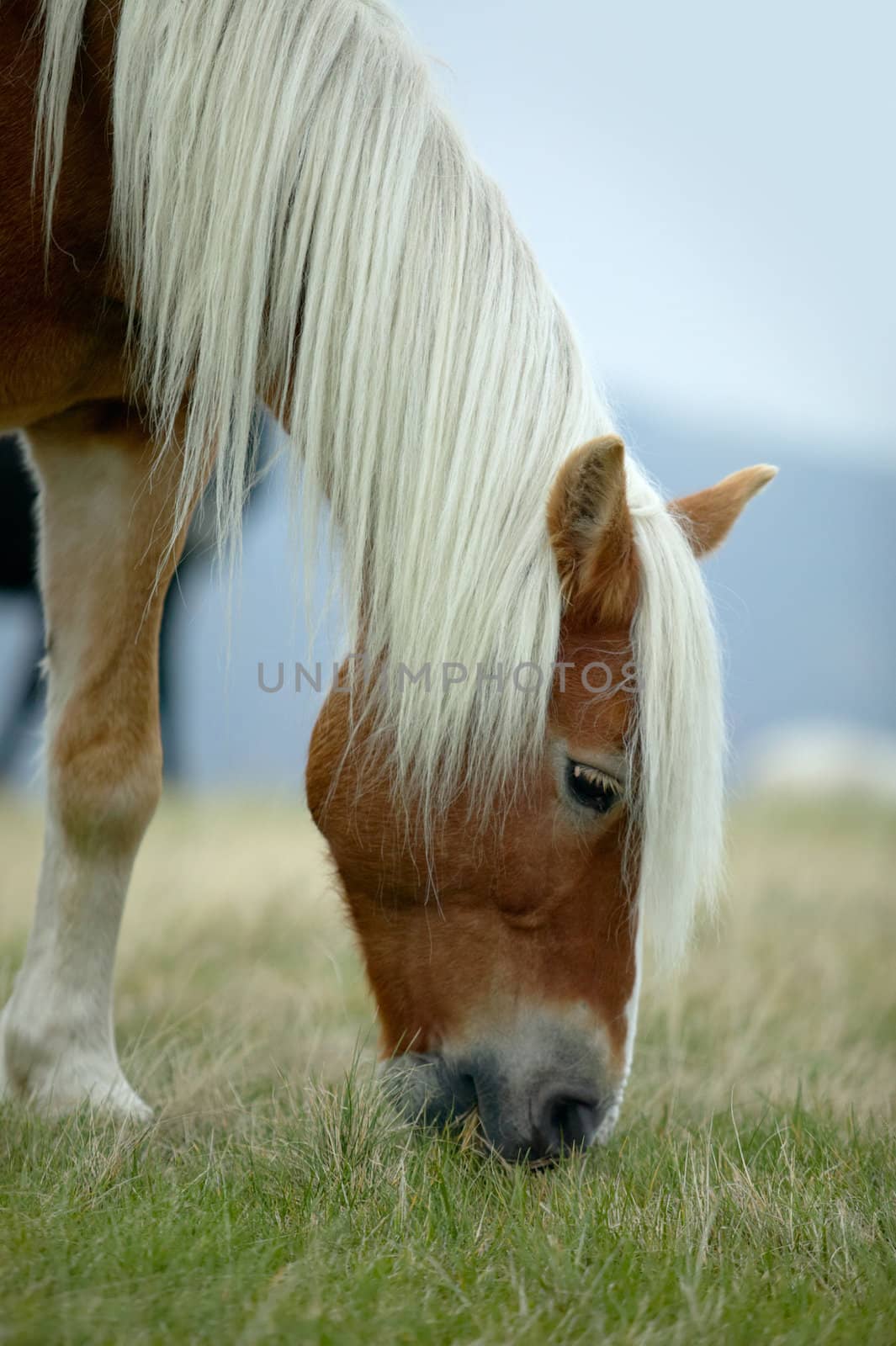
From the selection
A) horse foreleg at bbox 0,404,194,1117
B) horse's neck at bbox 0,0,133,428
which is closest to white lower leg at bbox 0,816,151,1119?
horse foreleg at bbox 0,404,194,1117

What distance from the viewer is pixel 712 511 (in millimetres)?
1999

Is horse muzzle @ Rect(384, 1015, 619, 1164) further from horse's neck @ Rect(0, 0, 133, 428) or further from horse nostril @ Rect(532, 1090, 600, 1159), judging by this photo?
horse's neck @ Rect(0, 0, 133, 428)

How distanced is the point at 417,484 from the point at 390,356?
0.71 feet

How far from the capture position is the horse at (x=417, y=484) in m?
1.74

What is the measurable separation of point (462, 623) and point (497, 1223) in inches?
31.8

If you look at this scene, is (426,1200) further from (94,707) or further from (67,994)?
(94,707)

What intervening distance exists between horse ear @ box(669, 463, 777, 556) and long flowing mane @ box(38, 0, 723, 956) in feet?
0.38

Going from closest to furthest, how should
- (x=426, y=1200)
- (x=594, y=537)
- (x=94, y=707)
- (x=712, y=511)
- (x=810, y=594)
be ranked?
(x=426, y=1200)
(x=594, y=537)
(x=712, y=511)
(x=94, y=707)
(x=810, y=594)

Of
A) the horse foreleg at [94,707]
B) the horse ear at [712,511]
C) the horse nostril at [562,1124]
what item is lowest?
the horse nostril at [562,1124]

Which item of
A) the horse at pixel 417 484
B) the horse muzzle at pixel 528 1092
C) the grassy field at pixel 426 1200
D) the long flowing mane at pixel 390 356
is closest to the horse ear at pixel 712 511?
the horse at pixel 417 484

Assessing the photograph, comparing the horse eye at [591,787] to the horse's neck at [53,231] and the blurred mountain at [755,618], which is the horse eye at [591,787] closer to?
the blurred mountain at [755,618]

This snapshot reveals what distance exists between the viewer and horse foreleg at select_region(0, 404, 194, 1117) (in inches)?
85.1

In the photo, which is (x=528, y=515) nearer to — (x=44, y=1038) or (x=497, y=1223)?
(x=497, y=1223)

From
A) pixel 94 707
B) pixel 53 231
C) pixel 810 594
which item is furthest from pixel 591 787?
pixel 810 594
